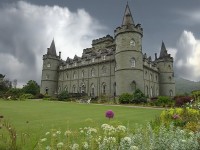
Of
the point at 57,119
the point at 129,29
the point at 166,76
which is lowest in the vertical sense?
the point at 57,119

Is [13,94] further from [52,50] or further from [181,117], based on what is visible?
[181,117]

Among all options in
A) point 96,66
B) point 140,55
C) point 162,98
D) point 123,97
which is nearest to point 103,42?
point 96,66

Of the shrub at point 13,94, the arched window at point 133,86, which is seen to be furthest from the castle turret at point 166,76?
the shrub at point 13,94

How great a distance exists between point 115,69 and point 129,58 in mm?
3879

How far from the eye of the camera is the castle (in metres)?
38.1

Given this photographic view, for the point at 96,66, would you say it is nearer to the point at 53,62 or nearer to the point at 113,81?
the point at 113,81

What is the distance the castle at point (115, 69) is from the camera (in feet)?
125

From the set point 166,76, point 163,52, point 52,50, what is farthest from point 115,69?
point 52,50

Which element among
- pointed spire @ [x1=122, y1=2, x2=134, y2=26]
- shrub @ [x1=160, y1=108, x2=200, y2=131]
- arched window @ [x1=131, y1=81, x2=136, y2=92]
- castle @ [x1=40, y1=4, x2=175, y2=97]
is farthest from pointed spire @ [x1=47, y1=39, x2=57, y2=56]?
shrub @ [x1=160, y1=108, x2=200, y2=131]

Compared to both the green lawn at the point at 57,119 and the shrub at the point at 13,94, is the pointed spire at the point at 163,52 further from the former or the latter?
the green lawn at the point at 57,119

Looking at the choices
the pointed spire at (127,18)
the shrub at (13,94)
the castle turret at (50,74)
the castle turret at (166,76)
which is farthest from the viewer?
the castle turret at (50,74)

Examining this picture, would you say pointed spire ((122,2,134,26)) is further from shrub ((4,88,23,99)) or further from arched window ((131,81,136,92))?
shrub ((4,88,23,99))

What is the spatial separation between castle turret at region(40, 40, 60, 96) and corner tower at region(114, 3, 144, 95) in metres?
24.6

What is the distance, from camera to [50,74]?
5744cm
